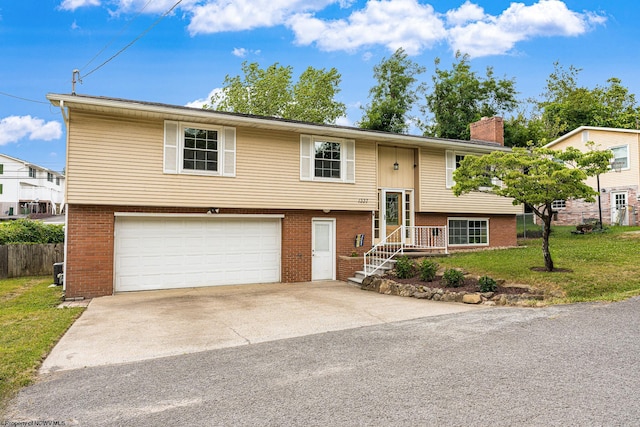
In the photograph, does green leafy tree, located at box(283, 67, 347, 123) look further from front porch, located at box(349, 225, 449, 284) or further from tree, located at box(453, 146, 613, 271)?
tree, located at box(453, 146, 613, 271)

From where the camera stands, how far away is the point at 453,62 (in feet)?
104

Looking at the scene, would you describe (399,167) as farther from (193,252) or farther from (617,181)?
(617,181)

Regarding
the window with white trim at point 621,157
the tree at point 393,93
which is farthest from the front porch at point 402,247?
the tree at point 393,93

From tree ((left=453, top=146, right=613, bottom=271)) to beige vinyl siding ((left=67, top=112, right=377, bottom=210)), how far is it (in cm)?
429

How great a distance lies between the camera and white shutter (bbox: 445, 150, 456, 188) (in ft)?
51.0

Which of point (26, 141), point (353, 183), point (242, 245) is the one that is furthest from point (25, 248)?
point (26, 141)

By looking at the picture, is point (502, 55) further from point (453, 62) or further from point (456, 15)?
point (456, 15)

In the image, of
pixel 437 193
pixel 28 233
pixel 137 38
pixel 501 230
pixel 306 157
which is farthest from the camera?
pixel 501 230

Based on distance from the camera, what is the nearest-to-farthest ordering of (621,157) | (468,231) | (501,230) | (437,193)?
(437,193), (468,231), (501,230), (621,157)

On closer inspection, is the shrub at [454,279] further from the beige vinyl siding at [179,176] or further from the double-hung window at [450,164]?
the double-hung window at [450,164]

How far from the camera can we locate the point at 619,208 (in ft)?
73.0

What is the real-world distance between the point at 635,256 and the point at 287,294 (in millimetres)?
10144

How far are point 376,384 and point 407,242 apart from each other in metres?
11.2

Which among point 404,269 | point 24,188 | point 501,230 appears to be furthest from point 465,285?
point 24,188
